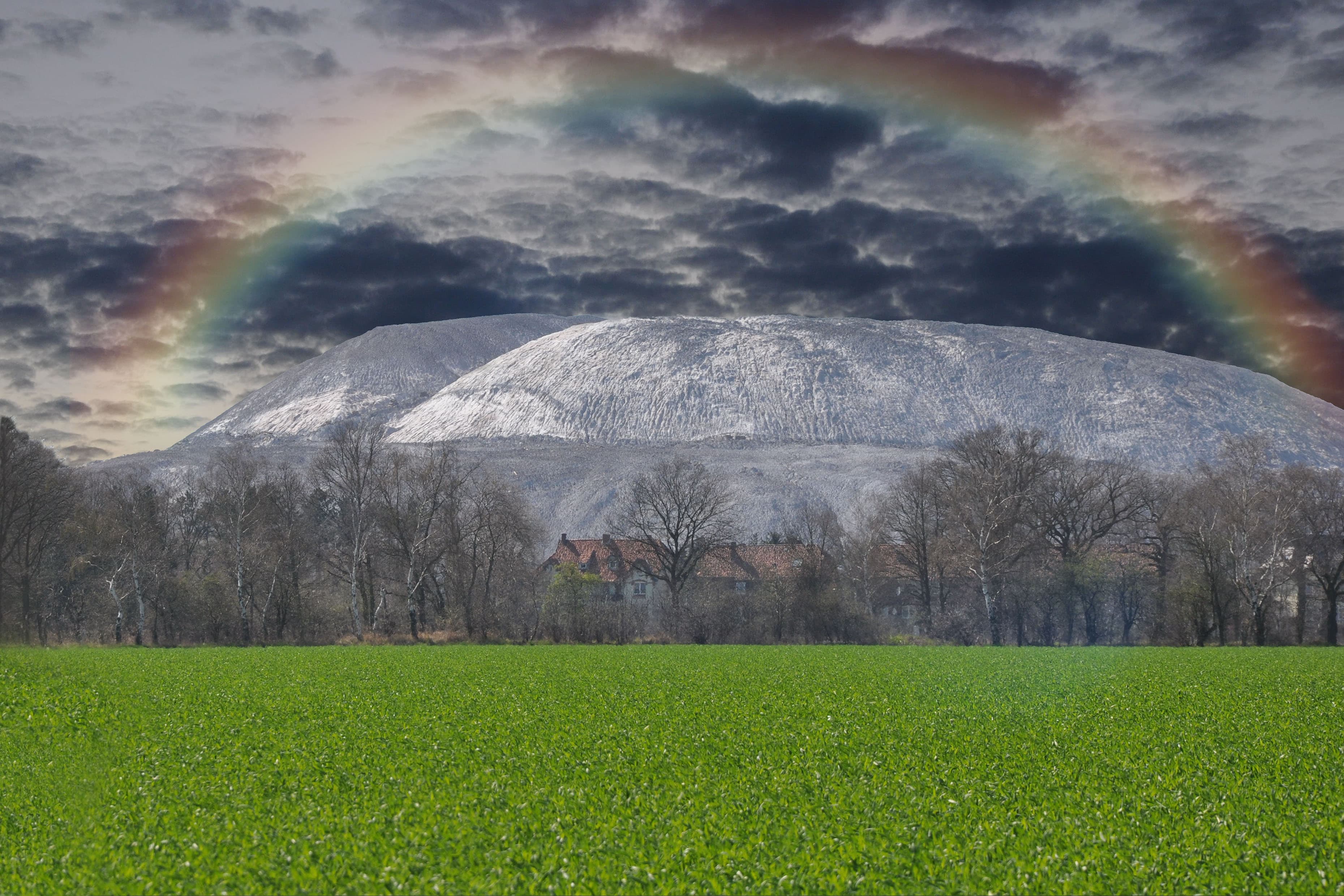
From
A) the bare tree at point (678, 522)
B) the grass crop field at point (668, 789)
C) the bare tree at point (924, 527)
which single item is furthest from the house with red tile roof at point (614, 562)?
the grass crop field at point (668, 789)

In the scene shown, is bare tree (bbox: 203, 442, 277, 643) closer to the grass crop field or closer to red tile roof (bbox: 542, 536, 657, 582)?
red tile roof (bbox: 542, 536, 657, 582)

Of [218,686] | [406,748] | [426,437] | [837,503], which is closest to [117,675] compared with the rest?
[218,686]

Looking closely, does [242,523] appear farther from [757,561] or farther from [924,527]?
[757,561]

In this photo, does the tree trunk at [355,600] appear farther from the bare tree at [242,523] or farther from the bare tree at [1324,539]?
the bare tree at [1324,539]

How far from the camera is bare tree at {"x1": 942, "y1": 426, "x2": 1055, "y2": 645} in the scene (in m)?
70.6

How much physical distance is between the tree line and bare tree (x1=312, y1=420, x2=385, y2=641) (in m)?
0.27

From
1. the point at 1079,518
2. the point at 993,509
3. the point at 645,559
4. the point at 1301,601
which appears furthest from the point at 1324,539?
the point at 645,559

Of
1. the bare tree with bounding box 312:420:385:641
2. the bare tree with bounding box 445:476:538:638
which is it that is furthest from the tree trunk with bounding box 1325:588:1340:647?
the bare tree with bounding box 312:420:385:641

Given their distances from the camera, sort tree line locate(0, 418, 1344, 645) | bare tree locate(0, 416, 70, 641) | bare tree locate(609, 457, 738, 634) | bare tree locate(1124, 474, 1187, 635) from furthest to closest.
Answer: bare tree locate(609, 457, 738, 634), bare tree locate(1124, 474, 1187, 635), tree line locate(0, 418, 1344, 645), bare tree locate(0, 416, 70, 641)

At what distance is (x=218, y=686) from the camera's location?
30016 millimetres

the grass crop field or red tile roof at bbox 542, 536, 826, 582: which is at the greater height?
red tile roof at bbox 542, 536, 826, 582

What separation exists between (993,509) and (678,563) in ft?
79.1

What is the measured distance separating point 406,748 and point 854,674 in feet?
64.3

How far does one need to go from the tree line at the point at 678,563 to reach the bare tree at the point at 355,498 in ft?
0.88
